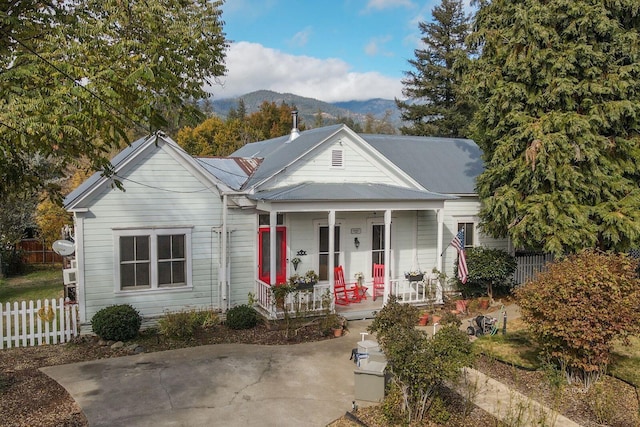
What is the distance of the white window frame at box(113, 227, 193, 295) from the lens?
1305 cm

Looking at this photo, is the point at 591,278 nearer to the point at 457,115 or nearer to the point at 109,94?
the point at 109,94

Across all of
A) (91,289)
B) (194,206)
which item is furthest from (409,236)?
(91,289)

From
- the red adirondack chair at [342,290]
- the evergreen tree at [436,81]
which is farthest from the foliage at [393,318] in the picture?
the evergreen tree at [436,81]

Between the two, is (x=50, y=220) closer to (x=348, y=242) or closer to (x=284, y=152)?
(x=284, y=152)

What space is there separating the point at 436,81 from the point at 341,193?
34.9 metres

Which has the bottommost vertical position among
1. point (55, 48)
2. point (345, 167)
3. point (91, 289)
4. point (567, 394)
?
point (567, 394)

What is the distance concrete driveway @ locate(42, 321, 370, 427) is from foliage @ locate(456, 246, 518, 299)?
20.6 feet

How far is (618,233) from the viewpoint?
13.9 metres

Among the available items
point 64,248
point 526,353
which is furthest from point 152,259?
point 526,353

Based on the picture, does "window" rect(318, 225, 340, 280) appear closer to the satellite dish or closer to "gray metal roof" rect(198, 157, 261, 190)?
"gray metal roof" rect(198, 157, 261, 190)

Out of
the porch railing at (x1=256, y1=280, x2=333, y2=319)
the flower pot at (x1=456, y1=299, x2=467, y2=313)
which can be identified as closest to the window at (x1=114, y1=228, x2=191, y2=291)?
the porch railing at (x1=256, y1=280, x2=333, y2=319)

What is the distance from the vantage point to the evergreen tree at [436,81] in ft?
147

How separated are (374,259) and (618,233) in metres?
7.20

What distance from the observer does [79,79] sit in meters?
6.52
